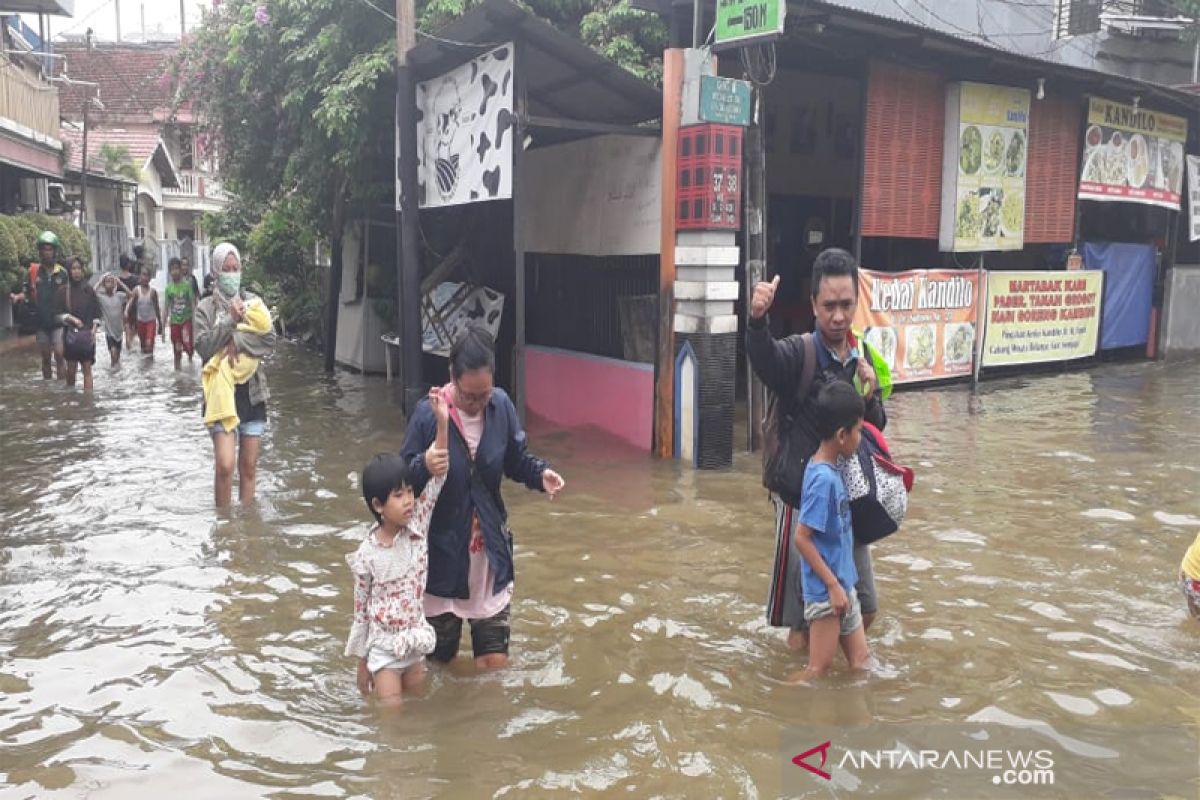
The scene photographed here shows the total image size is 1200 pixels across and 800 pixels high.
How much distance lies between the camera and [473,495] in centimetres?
439

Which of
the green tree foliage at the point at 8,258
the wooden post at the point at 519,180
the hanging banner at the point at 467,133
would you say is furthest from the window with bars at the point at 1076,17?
the green tree foliage at the point at 8,258

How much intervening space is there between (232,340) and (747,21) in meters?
4.86

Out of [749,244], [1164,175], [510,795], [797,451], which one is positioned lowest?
[510,795]

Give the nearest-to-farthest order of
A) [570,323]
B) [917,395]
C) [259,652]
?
[259,652], [570,323], [917,395]

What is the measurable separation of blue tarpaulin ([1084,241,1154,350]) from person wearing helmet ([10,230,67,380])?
1453 cm

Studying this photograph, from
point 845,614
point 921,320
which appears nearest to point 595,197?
point 921,320

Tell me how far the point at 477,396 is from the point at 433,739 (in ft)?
4.54

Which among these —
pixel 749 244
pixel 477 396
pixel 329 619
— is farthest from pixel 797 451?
pixel 749 244

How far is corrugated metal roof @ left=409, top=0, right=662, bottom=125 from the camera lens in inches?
340

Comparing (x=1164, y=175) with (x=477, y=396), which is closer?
(x=477, y=396)

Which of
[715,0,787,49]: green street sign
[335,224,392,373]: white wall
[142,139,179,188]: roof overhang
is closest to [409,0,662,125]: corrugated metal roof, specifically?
[715,0,787,49]: green street sign

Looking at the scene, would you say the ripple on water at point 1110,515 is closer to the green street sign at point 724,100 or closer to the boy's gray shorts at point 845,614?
the boy's gray shorts at point 845,614

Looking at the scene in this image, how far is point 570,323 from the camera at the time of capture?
37.9 ft

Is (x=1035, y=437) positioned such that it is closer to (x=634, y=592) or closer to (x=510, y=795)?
(x=634, y=592)
